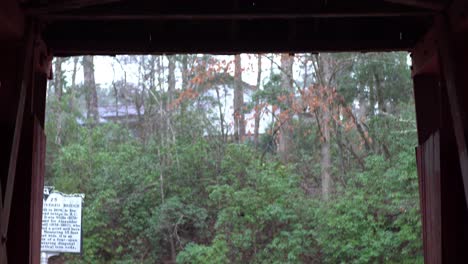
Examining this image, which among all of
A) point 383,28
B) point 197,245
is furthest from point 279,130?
point 383,28

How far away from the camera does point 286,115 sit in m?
19.7

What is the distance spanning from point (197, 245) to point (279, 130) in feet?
18.4

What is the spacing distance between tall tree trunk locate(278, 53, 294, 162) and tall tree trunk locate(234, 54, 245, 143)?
57.6 inches

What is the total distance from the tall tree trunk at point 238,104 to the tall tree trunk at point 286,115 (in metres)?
1.46

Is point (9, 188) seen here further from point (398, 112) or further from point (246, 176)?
point (398, 112)

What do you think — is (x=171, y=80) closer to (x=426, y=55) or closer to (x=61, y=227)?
(x=61, y=227)

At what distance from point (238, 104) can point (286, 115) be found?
2.34 metres

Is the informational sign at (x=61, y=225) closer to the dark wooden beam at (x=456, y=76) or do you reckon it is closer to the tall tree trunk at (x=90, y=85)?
the dark wooden beam at (x=456, y=76)

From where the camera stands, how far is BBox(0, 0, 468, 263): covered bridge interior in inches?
190

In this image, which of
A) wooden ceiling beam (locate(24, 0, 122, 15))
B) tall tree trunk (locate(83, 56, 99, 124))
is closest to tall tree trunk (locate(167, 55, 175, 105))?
tall tree trunk (locate(83, 56, 99, 124))

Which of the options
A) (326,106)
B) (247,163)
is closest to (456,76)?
(247,163)

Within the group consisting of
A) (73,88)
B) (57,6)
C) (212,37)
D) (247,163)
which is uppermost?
Result: (73,88)

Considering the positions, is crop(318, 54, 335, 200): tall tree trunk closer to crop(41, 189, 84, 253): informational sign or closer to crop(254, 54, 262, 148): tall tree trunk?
crop(254, 54, 262, 148): tall tree trunk

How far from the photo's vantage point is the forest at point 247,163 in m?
15.2
